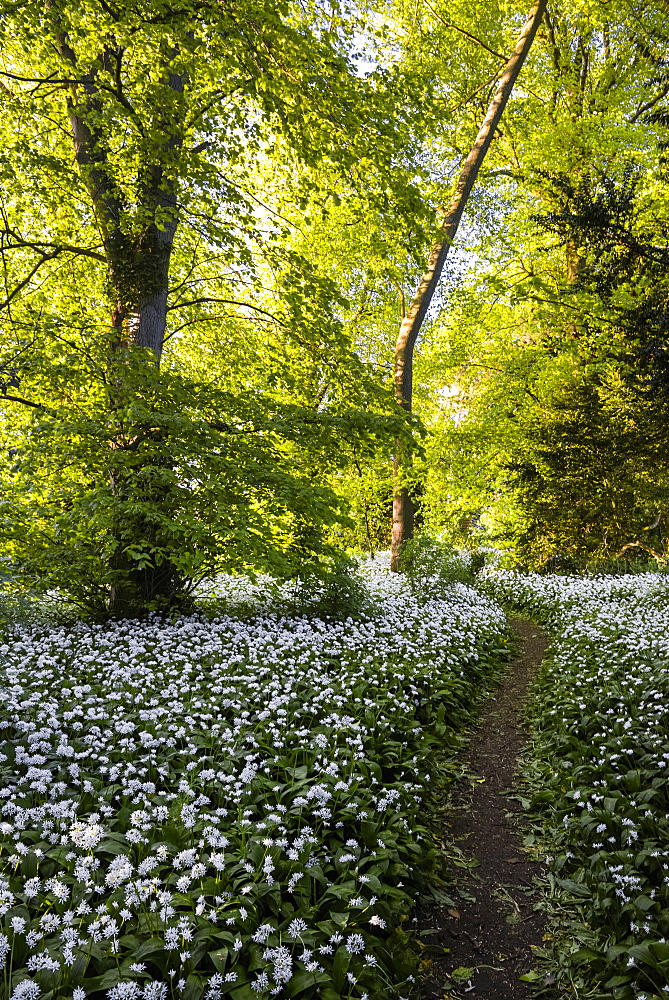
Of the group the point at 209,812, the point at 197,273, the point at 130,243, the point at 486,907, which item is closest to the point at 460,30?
the point at 197,273

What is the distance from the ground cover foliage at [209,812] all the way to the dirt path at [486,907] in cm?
31

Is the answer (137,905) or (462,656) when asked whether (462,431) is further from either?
(137,905)

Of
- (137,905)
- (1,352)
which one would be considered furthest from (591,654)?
(1,352)

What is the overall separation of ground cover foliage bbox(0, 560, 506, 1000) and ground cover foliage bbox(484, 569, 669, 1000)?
1007 mm

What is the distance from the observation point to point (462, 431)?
16.8 meters

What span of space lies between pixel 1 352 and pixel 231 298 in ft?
16.1

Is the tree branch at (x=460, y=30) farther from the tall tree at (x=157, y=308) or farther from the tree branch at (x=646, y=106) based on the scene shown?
the tall tree at (x=157, y=308)

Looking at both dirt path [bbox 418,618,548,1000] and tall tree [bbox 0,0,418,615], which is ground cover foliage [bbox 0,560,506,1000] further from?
tall tree [bbox 0,0,418,615]

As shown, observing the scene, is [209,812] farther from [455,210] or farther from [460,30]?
[460,30]

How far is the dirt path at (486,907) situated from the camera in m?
3.33

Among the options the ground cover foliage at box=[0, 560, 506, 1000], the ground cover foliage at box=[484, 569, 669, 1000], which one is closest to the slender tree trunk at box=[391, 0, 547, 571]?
the ground cover foliage at box=[484, 569, 669, 1000]

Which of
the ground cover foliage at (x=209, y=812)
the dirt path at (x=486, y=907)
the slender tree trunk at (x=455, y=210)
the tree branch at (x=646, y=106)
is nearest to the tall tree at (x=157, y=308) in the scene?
the ground cover foliage at (x=209, y=812)

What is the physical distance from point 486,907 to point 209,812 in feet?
6.71

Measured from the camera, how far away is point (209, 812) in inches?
144
